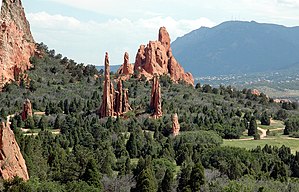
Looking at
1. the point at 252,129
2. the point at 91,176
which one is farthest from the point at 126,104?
the point at 91,176

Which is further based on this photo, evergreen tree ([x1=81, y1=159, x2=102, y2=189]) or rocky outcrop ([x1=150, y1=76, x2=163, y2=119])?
rocky outcrop ([x1=150, y1=76, x2=163, y2=119])

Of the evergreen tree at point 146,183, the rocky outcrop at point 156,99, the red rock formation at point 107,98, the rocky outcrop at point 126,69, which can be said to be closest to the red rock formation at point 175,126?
the rocky outcrop at point 156,99

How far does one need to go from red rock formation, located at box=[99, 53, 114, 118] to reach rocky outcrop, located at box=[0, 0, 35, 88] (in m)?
21.5

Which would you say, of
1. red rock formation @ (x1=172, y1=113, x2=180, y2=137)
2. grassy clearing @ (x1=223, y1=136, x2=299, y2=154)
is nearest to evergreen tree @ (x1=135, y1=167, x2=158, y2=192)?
grassy clearing @ (x1=223, y1=136, x2=299, y2=154)

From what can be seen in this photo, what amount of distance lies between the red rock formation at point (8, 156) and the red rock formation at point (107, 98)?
41.6m

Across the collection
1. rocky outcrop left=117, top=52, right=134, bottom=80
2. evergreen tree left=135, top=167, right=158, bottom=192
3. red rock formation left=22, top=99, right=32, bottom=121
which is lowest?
evergreen tree left=135, top=167, right=158, bottom=192

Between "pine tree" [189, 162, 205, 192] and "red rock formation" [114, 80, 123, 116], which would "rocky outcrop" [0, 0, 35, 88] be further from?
"pine tree" [189, 162, 205, 192]

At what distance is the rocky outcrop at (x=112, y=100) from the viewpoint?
7988cm

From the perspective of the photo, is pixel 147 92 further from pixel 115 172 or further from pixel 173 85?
pixel 115 172

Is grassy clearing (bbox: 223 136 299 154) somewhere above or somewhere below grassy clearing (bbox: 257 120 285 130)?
below

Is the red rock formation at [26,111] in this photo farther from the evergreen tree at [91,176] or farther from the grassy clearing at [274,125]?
the evergreen tree at [91,176]

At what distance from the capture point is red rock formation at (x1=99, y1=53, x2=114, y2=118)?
7925 cm

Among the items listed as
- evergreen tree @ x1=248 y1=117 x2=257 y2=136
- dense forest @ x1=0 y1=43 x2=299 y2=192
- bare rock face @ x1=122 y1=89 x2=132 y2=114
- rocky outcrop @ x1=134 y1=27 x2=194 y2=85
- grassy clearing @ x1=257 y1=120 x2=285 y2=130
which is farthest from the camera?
rocky outcrop @ x1=134 y1=27 x2=194 y2=85

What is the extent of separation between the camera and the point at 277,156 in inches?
2425
